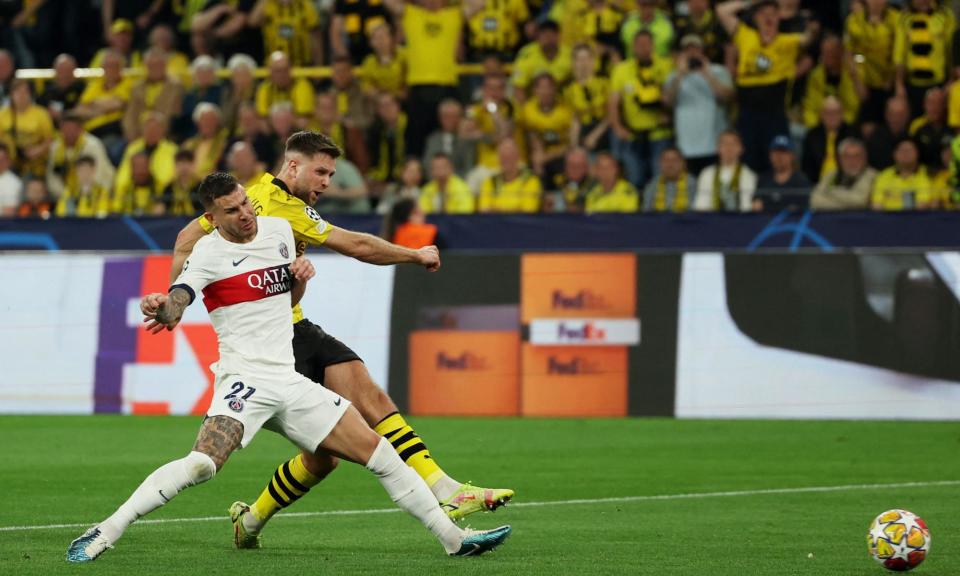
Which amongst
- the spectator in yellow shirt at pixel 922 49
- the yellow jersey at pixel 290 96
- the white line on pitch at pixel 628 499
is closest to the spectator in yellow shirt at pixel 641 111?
the spectator in yellow shirt at pixel 922 49

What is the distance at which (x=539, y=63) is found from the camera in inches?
815

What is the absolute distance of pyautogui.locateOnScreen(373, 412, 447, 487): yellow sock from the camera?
9.01 meters

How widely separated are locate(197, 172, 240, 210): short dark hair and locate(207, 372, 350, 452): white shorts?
0.84 metres

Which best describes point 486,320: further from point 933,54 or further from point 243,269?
point 243,269

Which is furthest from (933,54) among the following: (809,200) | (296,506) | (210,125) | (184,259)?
(184,259)

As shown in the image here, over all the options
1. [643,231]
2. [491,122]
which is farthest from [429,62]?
[643,231]

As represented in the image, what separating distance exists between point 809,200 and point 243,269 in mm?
10913

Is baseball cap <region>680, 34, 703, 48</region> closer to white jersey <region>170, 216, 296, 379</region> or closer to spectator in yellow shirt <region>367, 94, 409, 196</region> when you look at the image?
spectator in yellow shirt <region>367, 94, 409, 196</region>

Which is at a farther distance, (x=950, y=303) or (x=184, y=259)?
(x=950, y=303)

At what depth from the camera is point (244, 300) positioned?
802cm

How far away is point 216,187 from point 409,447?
203 cm

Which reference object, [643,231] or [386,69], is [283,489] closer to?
[643,231]

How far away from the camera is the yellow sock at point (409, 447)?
9008 millimetres

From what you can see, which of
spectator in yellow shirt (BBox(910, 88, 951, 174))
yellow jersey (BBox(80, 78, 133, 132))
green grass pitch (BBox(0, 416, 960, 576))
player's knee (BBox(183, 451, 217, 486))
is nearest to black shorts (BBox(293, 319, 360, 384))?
green grass pitch (BBox(0, 416, 960, 576))
